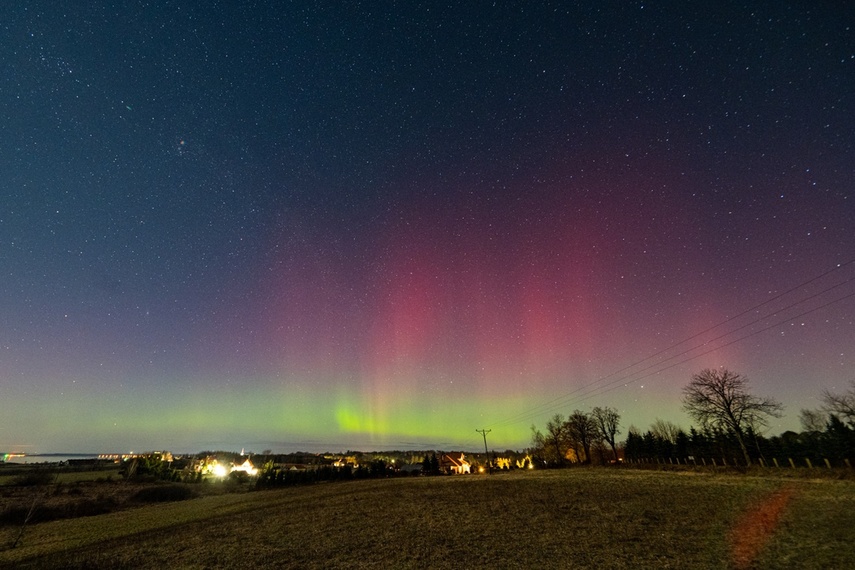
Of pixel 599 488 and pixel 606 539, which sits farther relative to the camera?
pixel 599 488

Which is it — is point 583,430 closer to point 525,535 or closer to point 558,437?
point 558,437

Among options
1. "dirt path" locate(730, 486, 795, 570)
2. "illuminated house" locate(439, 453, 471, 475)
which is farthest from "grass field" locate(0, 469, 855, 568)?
"illuminated house" locate(439, 453, 471, 475)

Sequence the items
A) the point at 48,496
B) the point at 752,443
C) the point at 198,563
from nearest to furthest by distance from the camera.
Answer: the point at 198,563 → the point at 48,496 → the point at 752,443

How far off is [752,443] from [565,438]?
39.0 metres

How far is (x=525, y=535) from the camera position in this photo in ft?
46.4

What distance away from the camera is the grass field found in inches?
432

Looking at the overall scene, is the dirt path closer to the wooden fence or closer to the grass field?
the grass field

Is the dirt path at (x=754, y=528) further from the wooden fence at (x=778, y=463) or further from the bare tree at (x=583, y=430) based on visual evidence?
the bare tree at (x=583, y=430)

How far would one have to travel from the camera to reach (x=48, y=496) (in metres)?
48.4

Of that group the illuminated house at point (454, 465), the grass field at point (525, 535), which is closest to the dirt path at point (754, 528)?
the grass field at point (525, 535)

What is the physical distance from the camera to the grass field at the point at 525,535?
36.0ft


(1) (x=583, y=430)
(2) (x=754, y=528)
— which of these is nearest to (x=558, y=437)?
(1) (x=583, y=430)

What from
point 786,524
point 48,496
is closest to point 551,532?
point 786,524

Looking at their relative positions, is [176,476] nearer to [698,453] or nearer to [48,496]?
[48,496]
